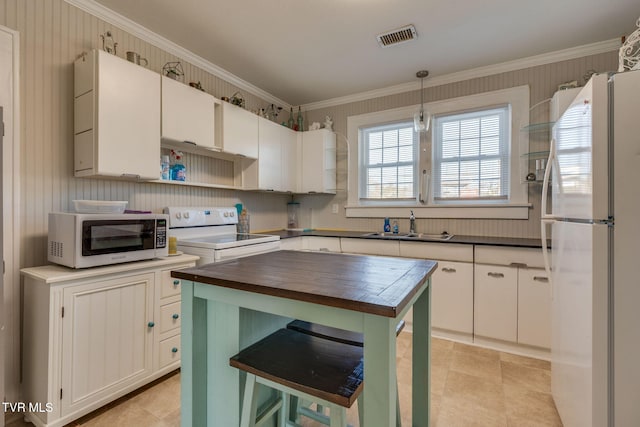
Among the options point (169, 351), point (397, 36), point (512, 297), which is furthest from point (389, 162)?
point (169, 351)

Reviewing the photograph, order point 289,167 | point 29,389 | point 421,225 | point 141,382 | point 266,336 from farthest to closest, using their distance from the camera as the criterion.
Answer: point 289,167
point 421,225
point 141,382
point 29,389
point 266,336

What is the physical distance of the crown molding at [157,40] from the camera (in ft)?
6.59

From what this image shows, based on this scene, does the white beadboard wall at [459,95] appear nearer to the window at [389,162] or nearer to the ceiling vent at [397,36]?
the window at [389,162]

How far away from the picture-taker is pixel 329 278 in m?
1.12

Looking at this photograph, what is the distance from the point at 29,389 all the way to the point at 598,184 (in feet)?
9.83

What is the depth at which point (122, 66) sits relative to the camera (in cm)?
193

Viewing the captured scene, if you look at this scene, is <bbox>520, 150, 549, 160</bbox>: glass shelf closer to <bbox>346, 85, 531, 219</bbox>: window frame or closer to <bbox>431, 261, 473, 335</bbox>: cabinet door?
<bbox>346, 85, 531, 219</bbox>: window frame

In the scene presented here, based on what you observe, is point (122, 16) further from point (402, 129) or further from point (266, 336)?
point (402, 129)

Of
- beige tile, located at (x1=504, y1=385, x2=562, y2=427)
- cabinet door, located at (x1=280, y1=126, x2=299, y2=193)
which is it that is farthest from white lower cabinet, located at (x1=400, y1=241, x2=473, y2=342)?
cabinet door, located at (x1=280, y1=126, x2=299, y2=193)

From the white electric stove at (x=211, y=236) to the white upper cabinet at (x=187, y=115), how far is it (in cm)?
62

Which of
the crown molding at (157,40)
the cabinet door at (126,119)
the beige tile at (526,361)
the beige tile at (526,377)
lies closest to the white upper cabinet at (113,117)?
the cabinet door at (126,119)

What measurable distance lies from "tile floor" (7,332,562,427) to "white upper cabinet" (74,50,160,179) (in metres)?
1.45

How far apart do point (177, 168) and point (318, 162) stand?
1681mm

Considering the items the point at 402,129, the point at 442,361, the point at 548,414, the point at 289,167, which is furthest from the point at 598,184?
the point at 289,167
